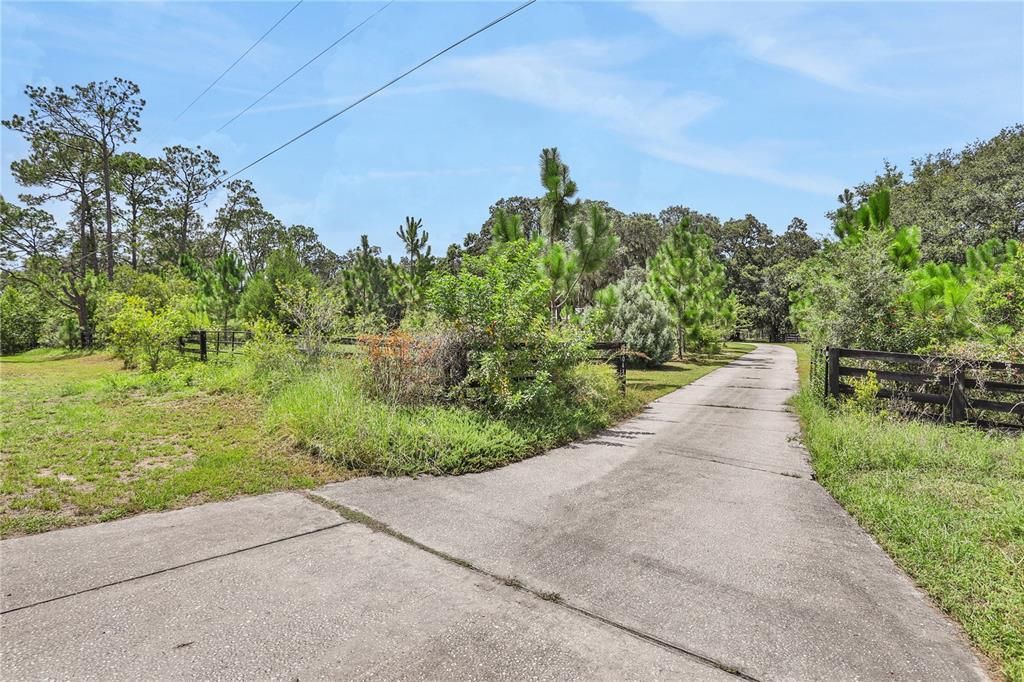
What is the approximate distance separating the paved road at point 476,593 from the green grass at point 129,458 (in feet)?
1.40

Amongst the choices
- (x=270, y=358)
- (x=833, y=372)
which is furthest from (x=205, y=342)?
(x=833, y=372)

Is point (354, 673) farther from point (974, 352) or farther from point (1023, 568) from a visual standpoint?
point (974, 352)

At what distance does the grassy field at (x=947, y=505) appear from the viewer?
2.78 m

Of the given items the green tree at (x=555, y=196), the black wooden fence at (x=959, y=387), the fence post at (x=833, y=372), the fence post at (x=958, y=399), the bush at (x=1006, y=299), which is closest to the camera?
the black wooden fence at (x=959, y=387)

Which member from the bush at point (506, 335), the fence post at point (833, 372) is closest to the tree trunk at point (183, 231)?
the bush at point (506, 335)

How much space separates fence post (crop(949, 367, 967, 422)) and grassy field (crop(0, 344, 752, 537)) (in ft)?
15.7

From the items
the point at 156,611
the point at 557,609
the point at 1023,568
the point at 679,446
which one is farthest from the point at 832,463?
the point at 156,611

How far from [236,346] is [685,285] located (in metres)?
19.8

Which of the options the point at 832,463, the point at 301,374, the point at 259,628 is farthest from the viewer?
the point at 301,374

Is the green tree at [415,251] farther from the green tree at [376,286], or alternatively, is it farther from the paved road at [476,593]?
the paved road at [476,593]

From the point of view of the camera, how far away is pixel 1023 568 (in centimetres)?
305

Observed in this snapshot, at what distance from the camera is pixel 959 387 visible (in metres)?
6.49

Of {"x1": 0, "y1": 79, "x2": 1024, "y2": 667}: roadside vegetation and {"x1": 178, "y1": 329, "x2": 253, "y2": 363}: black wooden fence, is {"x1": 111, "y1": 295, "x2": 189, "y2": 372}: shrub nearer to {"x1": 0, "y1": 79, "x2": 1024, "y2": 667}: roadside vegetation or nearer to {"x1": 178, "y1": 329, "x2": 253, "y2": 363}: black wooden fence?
{"x1": 0, "y1": 79, "x2": 1024, "y2": 667}: roadside vegetation

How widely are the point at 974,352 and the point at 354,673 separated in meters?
8.15
